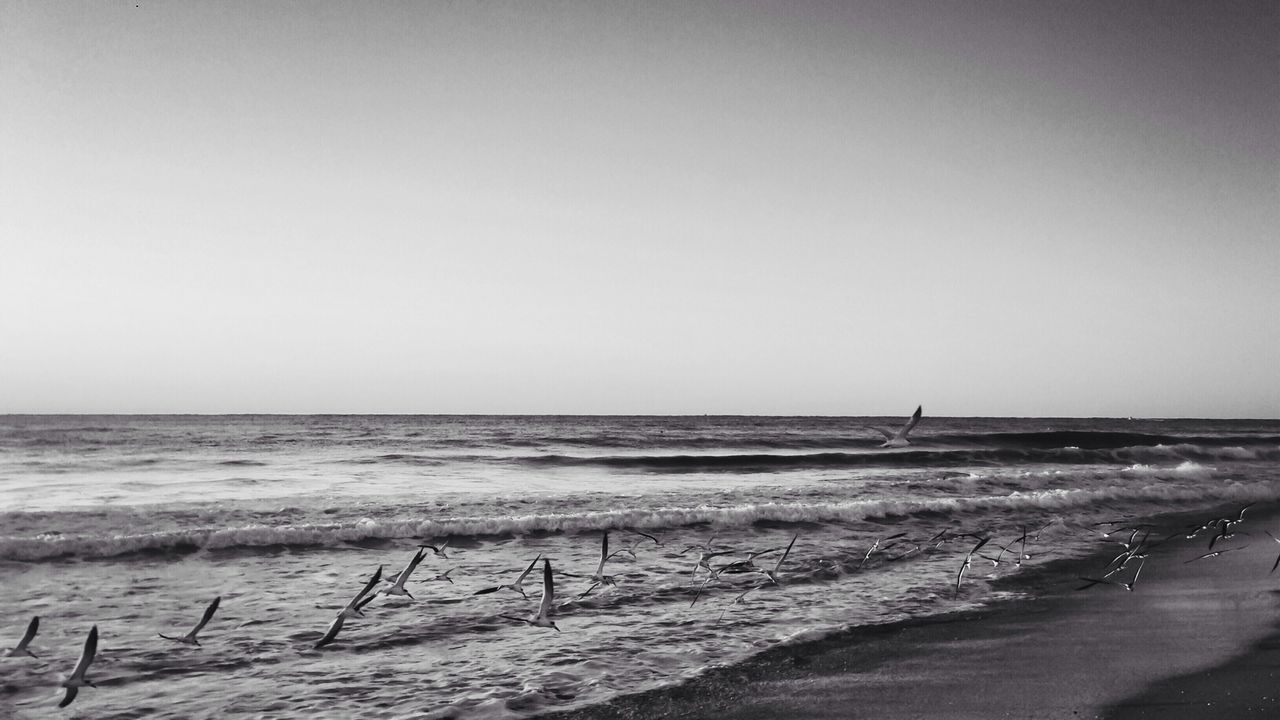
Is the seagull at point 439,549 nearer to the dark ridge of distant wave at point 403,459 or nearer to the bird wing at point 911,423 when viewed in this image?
the bird wing at point 911,423

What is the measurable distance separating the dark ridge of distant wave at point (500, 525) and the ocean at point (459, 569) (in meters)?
0.05

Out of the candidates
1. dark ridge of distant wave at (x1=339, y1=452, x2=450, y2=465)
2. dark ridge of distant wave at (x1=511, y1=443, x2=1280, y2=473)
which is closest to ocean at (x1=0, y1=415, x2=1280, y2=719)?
dark ridge of distant wave at (x1=339, y1=452, x2=450, y2=465)

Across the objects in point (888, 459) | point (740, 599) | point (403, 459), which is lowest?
point (888, 459)

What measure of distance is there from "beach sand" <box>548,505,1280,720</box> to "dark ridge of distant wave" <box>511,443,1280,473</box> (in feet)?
55.2

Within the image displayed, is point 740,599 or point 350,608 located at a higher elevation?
point 350,608

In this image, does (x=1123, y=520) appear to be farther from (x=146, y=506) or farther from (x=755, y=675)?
(x=146, y=506)

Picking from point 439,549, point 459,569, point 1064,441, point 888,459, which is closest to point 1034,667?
point 459,569

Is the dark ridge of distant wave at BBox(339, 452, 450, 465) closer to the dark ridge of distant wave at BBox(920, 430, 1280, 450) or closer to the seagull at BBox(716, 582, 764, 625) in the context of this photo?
the seagull at BBox(716, 582, 764, 625)

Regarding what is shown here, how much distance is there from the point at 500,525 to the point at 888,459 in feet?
69.9

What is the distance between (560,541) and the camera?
Result: 1020 centimetres

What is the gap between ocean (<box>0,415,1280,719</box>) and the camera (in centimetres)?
485

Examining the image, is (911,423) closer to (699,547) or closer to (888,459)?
(699,547)

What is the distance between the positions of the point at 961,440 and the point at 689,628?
37634 mm

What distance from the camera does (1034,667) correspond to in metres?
5.06
